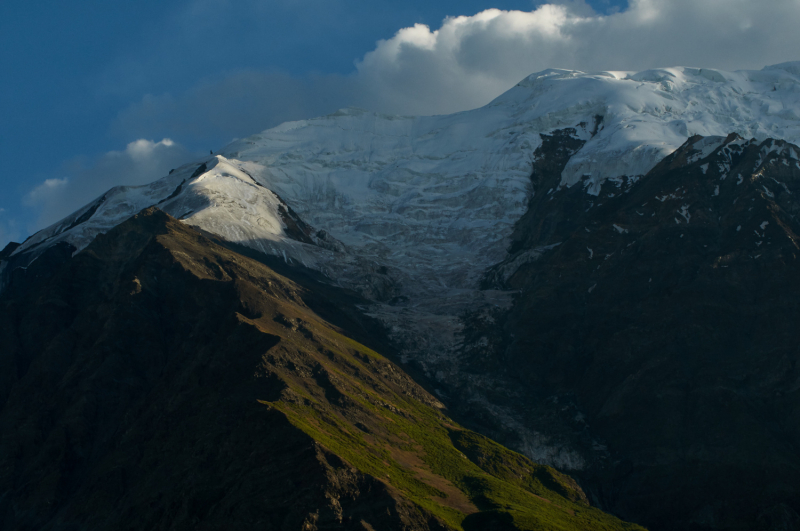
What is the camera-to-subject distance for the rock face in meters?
123

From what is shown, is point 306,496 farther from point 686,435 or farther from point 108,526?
point 686,435

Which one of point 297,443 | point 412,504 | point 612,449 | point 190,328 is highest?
point 190,328

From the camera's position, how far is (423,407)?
184m

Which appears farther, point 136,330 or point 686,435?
point 136,330

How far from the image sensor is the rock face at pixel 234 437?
122562mm

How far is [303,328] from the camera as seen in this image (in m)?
189

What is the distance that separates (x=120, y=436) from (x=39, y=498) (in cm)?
1694

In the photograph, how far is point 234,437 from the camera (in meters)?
136

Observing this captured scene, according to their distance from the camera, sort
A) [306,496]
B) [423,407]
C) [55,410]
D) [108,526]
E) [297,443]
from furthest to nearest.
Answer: [423,407], [55,410], [108,526], [297,443], [306,496]

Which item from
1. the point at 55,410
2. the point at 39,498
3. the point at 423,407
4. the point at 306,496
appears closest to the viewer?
the point at 306,496

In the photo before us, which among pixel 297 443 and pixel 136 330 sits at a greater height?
pixel 136 330

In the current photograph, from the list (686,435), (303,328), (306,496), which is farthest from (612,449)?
(306,496)

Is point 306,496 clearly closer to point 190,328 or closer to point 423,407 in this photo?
point 423,407

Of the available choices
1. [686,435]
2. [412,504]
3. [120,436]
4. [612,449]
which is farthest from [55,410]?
[686,435]
